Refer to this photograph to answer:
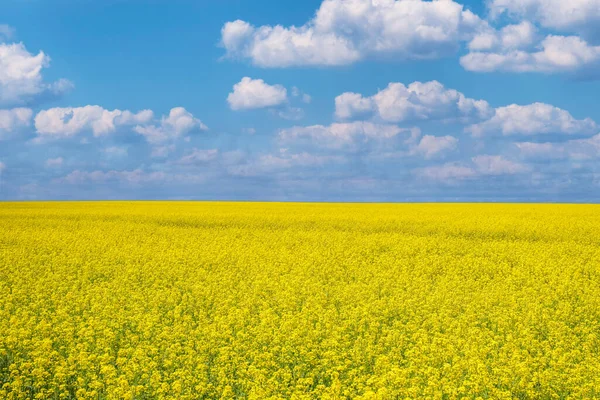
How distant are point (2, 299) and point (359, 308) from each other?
26.0 ft

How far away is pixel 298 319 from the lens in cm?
1088

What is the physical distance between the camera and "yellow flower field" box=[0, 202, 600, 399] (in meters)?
7.94

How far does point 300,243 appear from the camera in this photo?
24078 millimetres

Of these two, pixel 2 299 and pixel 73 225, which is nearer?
pixel 2 299

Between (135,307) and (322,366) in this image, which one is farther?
(135,307)

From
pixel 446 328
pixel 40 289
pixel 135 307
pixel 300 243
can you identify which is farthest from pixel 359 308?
pixel 300 243

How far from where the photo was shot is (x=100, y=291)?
14.1 m

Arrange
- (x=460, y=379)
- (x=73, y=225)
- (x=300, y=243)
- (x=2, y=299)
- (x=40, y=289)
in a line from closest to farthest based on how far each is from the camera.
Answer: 1. (x=460, y=379)
2. (x=2, y=299)
3. (x=40, y=289)
4. (x=300, y=243)
5. (x=73, y=225)

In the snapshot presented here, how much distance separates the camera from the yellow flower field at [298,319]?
26.1 feet

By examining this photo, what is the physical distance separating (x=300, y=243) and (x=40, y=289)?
39.4 ft

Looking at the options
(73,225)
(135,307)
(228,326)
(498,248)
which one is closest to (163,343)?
(228,326)

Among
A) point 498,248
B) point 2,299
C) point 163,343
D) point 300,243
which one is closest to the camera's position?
point 163,343

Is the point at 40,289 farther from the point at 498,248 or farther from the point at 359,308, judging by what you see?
the point at 498,248

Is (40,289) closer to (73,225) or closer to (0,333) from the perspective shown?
(0,333)
